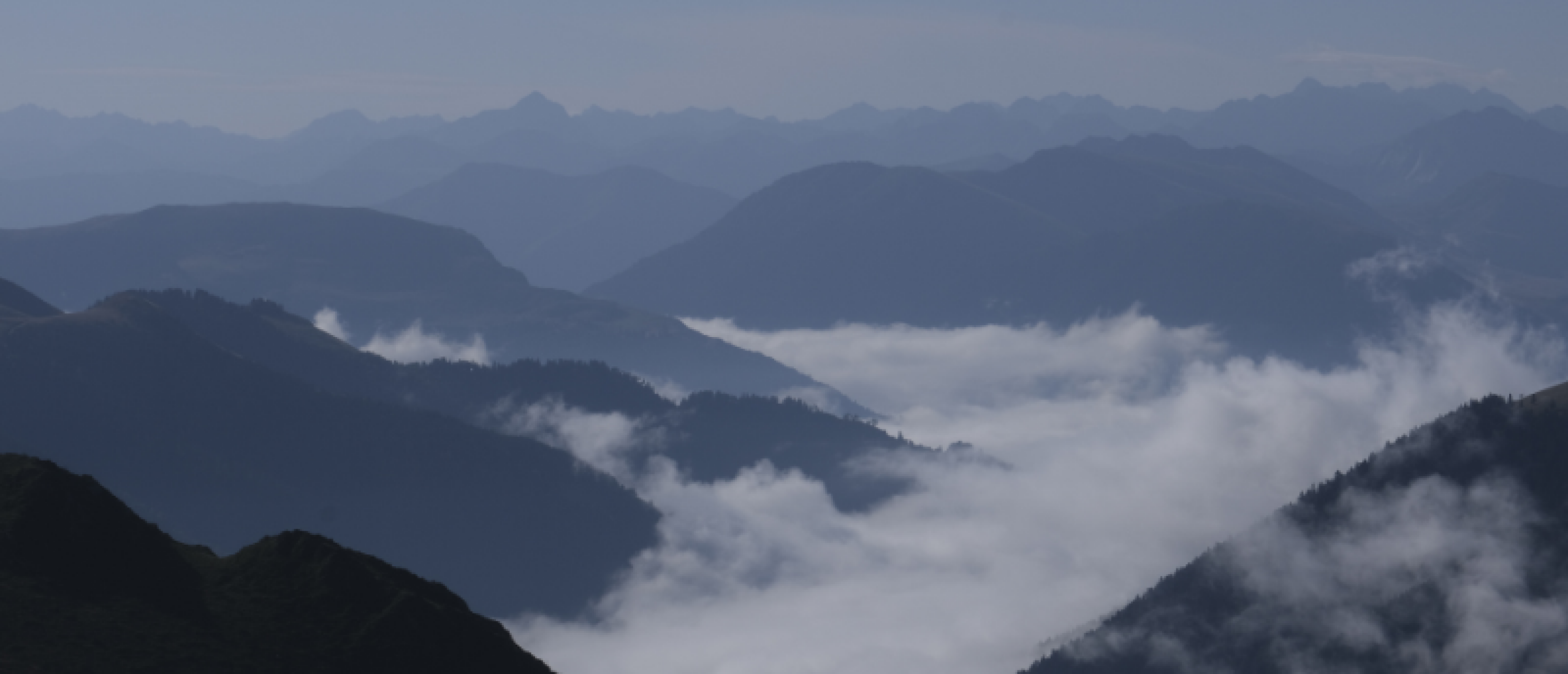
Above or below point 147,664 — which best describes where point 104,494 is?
above

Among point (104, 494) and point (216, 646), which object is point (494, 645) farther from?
point (104, 494)

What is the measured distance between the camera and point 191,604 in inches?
2958

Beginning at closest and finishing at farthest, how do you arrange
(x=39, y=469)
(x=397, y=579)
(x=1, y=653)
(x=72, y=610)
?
1. (x=1, y=653)
2. (x=72, y=610)
3. (x=39, y=469)
4. (x=397, y=579)

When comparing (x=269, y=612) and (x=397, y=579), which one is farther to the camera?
(x=397, y=579)

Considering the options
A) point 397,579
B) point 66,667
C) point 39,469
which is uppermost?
point 39,469

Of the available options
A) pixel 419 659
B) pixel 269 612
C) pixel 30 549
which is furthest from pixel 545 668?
pixel 30 549

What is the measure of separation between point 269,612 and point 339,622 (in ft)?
14.3

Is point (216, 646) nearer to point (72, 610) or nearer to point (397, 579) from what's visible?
point (72, 610)

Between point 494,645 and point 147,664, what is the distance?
59.2ft

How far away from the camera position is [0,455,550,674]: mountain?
68688 millimetres

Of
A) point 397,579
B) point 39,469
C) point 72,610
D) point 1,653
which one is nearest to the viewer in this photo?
point 1,653

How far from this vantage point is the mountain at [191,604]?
225ft

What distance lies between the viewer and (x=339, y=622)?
7538 cm

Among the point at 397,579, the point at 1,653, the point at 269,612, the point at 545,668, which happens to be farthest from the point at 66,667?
the point at 545,668
